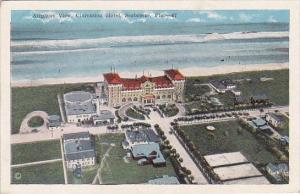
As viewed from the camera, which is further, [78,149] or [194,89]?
[194,89]

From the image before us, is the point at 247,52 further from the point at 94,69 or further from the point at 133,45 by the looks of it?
→ the point at 94,69

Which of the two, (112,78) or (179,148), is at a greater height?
(112,78)

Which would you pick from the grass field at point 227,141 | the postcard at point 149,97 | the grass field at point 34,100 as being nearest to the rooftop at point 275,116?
the postcard at point 149,97

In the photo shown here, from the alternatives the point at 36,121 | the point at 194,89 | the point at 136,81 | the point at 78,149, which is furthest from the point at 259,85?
the point at 36,121

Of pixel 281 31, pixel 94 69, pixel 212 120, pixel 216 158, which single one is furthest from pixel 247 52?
pixel 94 69

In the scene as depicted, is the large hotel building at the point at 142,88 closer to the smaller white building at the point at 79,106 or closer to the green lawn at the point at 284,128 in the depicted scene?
the smaller white building at the point at 79,106

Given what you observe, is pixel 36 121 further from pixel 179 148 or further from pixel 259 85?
pixel 259 85
